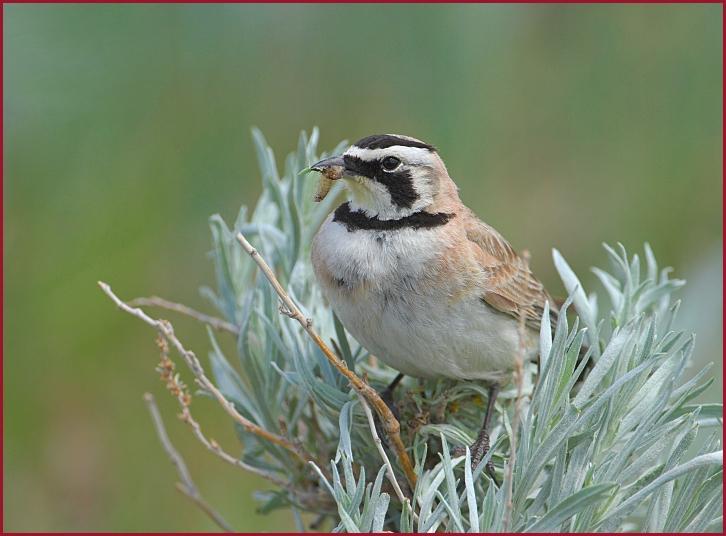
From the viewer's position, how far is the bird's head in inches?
51.9

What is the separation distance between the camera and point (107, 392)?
1787mm

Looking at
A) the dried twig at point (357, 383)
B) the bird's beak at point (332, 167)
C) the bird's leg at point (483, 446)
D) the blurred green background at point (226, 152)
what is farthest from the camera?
the blurred green background at point (226, 152)

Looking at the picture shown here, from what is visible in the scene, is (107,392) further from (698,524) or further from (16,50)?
(698,524)

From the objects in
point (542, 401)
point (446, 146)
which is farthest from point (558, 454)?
point (446, 146)

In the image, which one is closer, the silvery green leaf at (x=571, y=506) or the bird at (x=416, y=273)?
the silvery green leaf at (x=571, y=506)

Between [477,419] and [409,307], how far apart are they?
0.68ft

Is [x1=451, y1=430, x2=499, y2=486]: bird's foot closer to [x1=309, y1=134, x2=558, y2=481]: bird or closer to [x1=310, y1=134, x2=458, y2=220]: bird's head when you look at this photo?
[x1=309, y1=134, x2=558, y2=481]: bird

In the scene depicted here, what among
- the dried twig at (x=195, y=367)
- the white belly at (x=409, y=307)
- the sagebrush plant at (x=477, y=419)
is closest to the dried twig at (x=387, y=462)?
the sagebrush plant at (x=477, y=419)

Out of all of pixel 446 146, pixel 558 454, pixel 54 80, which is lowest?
pixel 558 454

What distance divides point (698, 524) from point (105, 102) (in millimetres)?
1392

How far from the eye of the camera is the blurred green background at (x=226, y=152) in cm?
175

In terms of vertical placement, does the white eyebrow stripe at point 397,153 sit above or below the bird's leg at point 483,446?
above

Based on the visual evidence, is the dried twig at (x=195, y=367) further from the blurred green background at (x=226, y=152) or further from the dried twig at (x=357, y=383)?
the blurred green background at (x=226, y=152)

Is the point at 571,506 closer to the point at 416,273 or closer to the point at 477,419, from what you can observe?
the point at 477,419
